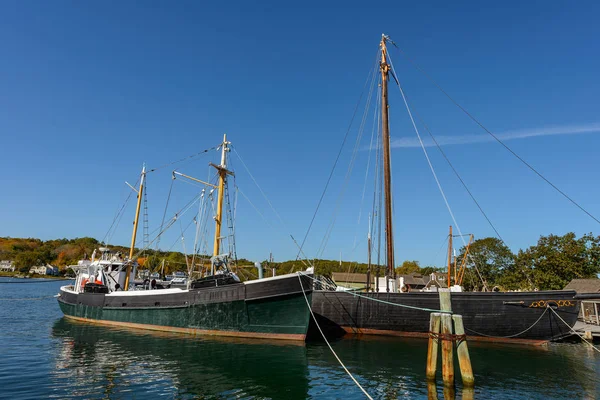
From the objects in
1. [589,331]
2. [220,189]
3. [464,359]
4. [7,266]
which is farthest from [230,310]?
[7,266]

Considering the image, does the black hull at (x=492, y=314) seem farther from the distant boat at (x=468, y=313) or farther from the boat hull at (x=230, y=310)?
the boat hull at (x=230, y=310)

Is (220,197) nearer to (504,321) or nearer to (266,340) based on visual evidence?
(266,340)

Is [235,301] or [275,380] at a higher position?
[235,301]

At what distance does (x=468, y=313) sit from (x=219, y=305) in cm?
1606

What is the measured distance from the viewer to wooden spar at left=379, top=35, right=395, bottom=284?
90.0ft

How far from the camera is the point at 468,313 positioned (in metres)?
22.8

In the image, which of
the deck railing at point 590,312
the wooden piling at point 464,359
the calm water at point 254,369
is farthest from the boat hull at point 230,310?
the deck railing at point 590,312

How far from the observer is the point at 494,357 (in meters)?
18.7

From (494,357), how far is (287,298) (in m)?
11.6

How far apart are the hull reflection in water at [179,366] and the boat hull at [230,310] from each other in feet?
3.15

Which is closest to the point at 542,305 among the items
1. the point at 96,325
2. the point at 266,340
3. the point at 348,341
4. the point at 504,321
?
the point at 504,321

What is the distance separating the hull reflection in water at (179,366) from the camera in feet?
41.7

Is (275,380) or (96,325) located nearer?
(275,380)

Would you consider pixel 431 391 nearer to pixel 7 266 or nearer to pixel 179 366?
pixel 179 366
